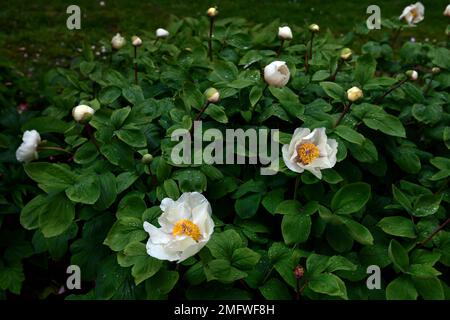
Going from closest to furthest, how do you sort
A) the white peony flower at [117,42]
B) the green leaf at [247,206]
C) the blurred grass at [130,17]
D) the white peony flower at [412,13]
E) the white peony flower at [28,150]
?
the green leaf at [247,206] → the white peony flower at [28,150] → the white peony flower at [117,42] → the white peony flower at [412,13] → the blurred grass at [130,17]

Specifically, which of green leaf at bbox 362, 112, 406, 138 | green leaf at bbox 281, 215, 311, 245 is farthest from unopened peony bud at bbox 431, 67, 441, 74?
green leaf at bbox 281, 215, 311, 245

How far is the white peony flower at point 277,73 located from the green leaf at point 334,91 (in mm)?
166

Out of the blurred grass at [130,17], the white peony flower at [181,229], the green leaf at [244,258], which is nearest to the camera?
the white peony flower at [181,229]

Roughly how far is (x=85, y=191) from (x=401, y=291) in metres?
0.94

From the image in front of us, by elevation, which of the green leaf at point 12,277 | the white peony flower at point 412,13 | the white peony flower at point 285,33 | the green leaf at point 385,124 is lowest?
the green leaf at point 12,277

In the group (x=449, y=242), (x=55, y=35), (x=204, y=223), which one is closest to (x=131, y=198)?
(x=204, y=223)

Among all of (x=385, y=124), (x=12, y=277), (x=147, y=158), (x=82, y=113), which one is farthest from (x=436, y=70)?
(x=12, y=277)

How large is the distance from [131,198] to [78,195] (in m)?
0.15

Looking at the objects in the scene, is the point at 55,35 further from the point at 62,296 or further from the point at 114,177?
the point at 114,177

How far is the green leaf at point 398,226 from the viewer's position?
61.7 inches

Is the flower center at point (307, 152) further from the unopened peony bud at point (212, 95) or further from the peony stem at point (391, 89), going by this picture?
the peony stem at point (391, 89)

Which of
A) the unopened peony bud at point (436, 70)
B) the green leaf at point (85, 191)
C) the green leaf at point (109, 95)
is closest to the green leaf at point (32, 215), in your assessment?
the green leaf at point (85, 191)

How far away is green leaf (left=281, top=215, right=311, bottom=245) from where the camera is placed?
1513 millimetres

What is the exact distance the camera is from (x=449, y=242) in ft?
5.12
